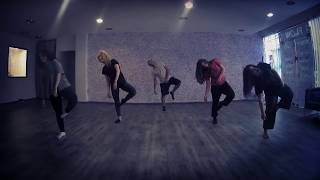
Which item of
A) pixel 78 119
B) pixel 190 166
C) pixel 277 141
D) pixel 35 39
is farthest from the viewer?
pixel 35 39

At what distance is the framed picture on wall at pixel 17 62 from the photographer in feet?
32.0

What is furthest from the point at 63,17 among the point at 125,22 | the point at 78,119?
the point at 78,119

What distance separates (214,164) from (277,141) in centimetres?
148

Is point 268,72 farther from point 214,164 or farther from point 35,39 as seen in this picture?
point 35,39

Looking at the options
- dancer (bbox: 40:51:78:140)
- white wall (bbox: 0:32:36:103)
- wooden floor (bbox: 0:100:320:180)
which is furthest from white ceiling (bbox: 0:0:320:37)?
wooden floor (bbox: 0:100:320:180)

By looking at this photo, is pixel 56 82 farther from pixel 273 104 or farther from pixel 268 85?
pixel 273 104

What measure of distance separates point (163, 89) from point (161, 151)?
404 cm

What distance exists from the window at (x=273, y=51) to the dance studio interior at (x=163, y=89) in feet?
0.22

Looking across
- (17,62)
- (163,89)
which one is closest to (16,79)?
(17,62)

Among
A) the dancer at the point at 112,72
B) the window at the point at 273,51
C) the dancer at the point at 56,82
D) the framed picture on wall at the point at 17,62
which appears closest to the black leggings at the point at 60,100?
the dancer at the point at 56,82

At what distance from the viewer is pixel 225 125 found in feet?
16.3

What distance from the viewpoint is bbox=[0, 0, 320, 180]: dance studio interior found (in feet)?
9.19

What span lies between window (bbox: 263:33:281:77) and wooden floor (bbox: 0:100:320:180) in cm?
337

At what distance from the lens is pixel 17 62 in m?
10.2
